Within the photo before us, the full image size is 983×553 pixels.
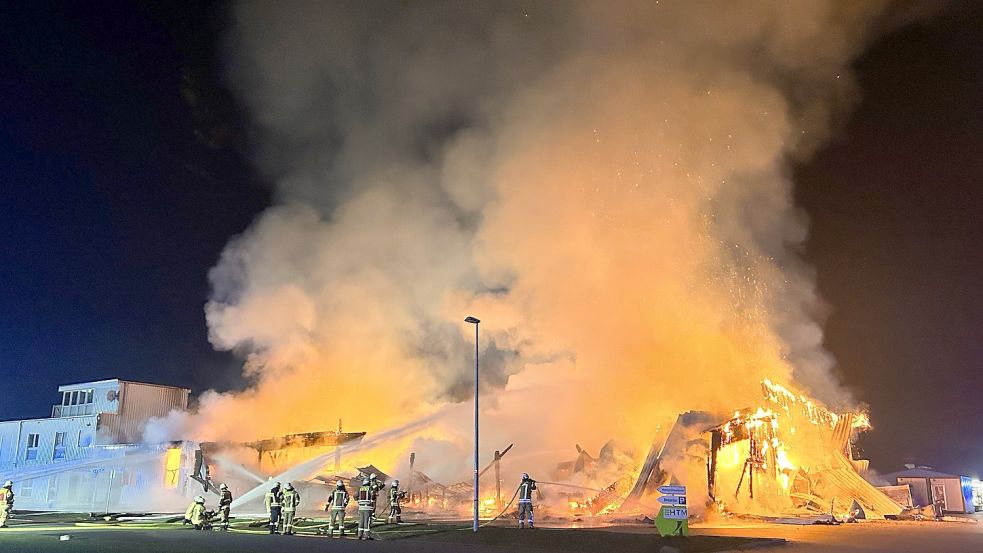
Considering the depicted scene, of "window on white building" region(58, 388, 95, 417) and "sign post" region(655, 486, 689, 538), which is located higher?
"window on white building" region(58, 388, 95, 417)

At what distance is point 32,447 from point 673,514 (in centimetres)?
4868

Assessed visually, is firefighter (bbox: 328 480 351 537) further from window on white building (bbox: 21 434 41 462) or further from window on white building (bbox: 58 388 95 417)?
window on white building (bbox: 21 434 41 462)

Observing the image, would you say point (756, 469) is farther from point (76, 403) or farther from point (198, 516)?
point (76, 403)

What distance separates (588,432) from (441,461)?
8933 mm

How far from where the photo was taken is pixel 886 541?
21.8 m

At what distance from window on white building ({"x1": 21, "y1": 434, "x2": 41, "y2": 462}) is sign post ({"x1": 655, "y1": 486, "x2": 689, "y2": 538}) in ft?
156

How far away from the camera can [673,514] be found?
20.7m

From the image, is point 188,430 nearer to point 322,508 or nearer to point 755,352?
point 322,508

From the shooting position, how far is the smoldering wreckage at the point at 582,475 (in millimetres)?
33688

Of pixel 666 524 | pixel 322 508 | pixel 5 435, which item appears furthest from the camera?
pixel 5 435

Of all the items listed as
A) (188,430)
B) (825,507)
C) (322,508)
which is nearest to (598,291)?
(825,507)

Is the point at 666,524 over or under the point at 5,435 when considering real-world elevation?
under

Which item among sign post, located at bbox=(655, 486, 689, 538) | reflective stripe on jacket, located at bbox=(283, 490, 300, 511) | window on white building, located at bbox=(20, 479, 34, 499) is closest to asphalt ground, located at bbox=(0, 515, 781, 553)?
sign post, located at bbox=(655, 486, 689, 538)

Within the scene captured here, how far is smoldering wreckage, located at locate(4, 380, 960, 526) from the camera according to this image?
111ft
